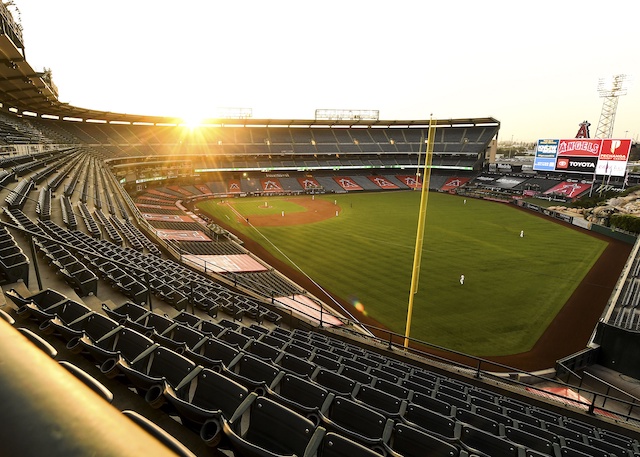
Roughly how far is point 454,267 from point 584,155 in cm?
4694

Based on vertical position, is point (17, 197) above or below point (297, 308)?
above

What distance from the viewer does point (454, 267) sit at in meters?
29.0

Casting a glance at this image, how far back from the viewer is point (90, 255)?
1053cm

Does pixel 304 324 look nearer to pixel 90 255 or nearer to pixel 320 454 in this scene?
pixel 90 255

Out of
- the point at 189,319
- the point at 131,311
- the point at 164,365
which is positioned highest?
the point at 164,365

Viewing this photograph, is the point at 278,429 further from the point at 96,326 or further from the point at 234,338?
the point at 234,338

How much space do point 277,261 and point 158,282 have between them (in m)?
19.1

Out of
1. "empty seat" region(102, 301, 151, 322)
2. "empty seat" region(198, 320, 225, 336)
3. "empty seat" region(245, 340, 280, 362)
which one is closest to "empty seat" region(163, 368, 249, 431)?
"empty seat" region(245, 340, 280, 362)

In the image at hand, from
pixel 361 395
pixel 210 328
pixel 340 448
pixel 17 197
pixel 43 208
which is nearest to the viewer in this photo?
pixel 340 448

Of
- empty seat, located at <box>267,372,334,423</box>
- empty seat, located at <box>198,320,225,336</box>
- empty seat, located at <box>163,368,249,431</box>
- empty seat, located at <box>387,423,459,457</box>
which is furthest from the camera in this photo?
empty seat, located at <box>198,320,225,336</box>

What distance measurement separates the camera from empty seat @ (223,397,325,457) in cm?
375

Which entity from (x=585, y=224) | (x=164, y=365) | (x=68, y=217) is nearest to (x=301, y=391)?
(x=164, y=365)

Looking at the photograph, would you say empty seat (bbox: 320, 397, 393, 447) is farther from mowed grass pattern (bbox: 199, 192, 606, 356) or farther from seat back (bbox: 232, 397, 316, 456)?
mowed grass pattern (bbox: 199, 192, 606, 356)

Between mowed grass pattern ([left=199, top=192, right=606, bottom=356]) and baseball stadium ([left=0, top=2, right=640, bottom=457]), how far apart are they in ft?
0.74
